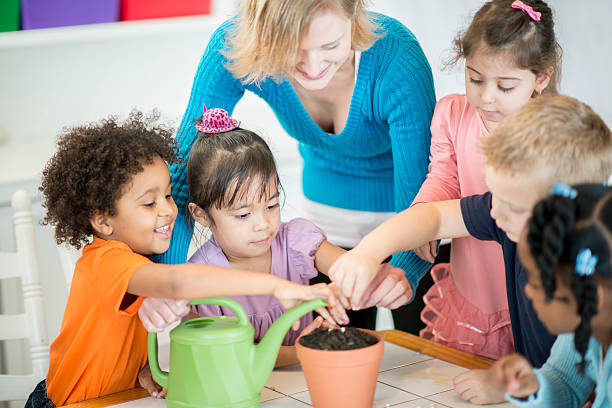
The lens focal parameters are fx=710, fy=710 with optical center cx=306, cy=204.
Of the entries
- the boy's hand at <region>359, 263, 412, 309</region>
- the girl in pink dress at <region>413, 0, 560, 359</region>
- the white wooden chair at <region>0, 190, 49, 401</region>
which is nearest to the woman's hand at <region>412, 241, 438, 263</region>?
the girl in pink dress at <region>413, 0, 560, 359</region>

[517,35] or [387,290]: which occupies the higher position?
[517,35]

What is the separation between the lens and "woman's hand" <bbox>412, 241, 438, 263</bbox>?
1320mm

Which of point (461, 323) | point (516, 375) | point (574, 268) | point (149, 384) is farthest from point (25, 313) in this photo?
point (574, 268)

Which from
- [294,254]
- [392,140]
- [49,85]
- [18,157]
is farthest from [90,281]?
[49,85]

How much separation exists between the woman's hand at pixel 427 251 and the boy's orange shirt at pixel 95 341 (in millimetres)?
517

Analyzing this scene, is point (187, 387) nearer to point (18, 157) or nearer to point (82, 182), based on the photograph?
point (82, 182)

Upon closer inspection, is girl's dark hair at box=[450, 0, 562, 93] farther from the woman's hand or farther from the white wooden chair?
the white wooden chair

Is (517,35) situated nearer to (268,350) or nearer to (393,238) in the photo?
(393,238)

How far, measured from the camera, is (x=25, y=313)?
Answer: 1.42 meters

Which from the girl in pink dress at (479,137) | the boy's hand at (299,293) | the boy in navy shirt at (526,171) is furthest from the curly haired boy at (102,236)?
the girl in pink dress at (479,137)

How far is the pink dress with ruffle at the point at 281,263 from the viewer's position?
1.34 m

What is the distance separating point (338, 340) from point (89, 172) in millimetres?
528

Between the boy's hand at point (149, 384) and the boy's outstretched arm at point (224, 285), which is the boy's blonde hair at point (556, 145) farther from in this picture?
the boy's hand at point (149, 384)

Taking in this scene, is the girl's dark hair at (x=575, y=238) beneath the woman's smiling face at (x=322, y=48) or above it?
beneath
